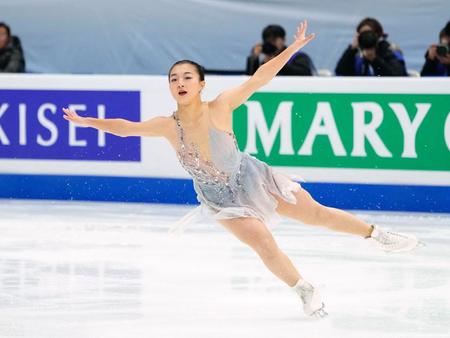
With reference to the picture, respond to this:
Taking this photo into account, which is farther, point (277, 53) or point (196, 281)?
point (277, 53)

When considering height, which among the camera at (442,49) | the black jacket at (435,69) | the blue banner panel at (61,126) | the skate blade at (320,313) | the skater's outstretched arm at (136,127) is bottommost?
the skate blade at (320,313)

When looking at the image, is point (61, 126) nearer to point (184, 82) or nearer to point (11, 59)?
point (11, 59)

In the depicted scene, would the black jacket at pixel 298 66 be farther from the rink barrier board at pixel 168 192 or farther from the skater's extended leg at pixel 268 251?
the skater's extended leg at pixel 268 251

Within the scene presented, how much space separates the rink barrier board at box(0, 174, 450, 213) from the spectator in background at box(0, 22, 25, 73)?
4.21 ft

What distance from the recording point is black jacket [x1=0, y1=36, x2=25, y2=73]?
1090 cm

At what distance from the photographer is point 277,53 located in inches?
397

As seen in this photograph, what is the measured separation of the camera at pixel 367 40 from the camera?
9719mm

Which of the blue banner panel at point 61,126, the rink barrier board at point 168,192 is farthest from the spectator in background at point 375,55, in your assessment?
the blue banner panel at point 61,126

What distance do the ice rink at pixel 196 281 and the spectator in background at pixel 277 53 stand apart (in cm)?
153

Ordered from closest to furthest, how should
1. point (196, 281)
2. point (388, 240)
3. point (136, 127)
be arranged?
point (136, 127)
point (388, 240)
point (196, 281)

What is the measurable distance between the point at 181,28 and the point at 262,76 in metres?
7.03

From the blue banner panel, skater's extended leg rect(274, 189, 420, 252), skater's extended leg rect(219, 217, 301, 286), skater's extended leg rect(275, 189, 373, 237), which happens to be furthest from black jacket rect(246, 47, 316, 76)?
skater's extended leg rect(219, 217, 301, 286)

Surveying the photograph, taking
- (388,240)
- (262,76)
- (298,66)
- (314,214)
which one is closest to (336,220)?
(314,214)

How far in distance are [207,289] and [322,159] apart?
3200 millimetres
